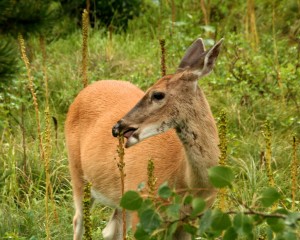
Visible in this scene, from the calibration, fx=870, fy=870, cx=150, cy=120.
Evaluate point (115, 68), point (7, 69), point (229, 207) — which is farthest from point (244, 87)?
point (7, 69)

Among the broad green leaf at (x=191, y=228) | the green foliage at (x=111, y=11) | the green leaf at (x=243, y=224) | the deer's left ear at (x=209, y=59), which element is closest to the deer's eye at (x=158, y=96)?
the deer's left ear at (x=209, y=59)

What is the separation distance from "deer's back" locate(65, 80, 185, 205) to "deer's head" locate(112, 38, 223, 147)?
432mm

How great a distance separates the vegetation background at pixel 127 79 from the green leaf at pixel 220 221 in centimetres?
119

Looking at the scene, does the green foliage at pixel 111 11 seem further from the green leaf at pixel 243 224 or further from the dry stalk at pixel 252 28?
the green leaf at pixel 243 224

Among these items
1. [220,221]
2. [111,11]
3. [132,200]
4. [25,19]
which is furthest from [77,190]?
[111,11]

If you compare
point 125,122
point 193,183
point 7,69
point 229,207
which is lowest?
point 229,207

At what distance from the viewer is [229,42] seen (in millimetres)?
9445

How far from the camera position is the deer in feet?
15.4

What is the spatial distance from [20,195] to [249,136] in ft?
6.89

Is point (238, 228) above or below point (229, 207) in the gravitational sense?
above

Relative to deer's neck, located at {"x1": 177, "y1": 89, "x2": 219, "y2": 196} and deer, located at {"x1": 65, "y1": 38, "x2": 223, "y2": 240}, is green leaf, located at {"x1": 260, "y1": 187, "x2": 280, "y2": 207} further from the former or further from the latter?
deer's neck, located at {"x1": 177, "y1": 89, "x2": 219, "y2": 196}

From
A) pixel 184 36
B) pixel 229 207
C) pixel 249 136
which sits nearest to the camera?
pixel 229 207

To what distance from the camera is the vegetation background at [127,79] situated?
5.61 metres

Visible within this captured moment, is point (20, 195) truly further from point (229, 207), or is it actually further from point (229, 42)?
point (229, 42)
